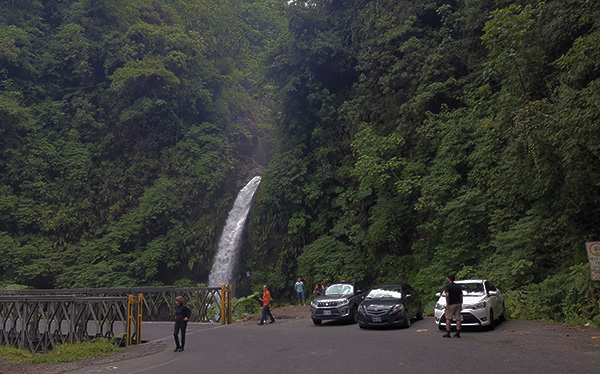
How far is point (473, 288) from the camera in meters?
12.4

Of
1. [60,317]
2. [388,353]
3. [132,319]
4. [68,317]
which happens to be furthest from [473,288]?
[60,317]

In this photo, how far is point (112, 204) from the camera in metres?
37.2

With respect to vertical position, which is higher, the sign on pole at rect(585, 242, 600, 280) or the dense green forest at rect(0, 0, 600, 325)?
→ the dense green forest at rect(0, 0, 600, 325)

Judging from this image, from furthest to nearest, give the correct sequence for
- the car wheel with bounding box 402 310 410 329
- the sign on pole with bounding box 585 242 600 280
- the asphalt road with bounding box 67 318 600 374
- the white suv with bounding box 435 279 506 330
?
the car wheel with bounding box 402 310 410 329
the white suv with bounding box 435 279 506 330
the sign on pole with bounding box 585 242 600 280
the asphalt road with bounding box 67 318 600 374

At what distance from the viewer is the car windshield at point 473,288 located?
39.8 feet

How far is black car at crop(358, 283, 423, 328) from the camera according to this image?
41.7 feet

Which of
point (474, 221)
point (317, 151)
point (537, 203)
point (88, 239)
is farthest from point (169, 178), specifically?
point (537, 203)

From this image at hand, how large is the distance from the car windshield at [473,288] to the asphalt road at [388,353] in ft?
3.74

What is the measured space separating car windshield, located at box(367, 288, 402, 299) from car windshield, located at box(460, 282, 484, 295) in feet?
6.70

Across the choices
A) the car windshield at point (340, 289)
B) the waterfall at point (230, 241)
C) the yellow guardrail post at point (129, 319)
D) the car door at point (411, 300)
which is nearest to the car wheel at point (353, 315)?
the car windshield at point (340, 289)

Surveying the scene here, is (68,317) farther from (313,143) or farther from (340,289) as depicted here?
(313,143)

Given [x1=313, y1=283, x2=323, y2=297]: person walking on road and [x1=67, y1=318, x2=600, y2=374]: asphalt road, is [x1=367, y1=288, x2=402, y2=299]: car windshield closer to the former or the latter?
[x1=67, y1=318, x2=600, y2=374]: asphalt road

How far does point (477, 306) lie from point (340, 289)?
18.0 feet

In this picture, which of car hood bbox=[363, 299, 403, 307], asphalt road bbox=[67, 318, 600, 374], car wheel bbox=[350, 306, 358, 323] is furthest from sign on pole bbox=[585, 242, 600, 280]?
car wheel bbox=[350, 306, 358, 323]
